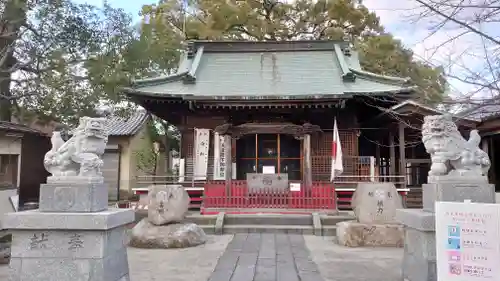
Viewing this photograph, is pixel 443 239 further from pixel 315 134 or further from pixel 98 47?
pixel 98 47

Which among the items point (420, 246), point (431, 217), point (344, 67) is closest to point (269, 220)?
point (420, 246)

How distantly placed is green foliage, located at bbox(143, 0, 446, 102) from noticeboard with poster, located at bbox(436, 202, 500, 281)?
1896cm

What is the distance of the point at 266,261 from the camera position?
22.0 feet

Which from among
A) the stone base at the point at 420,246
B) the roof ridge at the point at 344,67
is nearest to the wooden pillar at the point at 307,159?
the roof ridge at the point at 344,67

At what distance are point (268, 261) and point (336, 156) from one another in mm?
6935

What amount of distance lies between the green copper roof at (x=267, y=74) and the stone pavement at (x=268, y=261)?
5.87 meters

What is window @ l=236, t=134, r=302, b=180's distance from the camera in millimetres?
14836

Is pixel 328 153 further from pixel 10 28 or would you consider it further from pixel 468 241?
pixel 10 28

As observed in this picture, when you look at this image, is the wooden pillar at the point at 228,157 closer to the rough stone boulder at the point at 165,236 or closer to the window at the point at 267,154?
the window at the point at 267,154

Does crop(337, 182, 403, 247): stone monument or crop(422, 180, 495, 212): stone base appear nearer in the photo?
crop(422, 180, 495, 212): stone base

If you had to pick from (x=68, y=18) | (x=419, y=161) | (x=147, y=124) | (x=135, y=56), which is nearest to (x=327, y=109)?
(x=419, y=161)

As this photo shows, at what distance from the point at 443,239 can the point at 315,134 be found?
1050 cm

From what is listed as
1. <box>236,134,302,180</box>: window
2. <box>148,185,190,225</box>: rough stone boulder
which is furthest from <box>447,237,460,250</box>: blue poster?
<box>236,134,302,180</box>: window

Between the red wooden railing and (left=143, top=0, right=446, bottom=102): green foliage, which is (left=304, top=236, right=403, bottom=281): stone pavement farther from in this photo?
(left=143, top=0, right=446, bottom=102): green foliage
